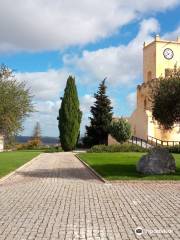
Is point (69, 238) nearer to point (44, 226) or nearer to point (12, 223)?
point (44, 226)

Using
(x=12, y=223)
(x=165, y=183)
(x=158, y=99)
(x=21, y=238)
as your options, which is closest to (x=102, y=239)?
(x=21, y=238)

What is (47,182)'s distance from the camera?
1777 cm

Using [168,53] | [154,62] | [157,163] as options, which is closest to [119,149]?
[157,163]

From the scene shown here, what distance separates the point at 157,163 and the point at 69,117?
32.2 meters

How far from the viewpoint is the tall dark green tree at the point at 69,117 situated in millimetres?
51531

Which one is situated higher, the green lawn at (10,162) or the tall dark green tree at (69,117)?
the tall dark green tree at (69,117)

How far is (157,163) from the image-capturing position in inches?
803

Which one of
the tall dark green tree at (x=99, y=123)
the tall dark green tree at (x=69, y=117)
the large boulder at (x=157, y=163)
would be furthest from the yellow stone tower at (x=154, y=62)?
the large boulder at (x=157, y=163)

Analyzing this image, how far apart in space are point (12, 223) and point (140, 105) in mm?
57508

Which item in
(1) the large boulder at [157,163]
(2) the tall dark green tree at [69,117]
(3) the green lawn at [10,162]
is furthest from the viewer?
(2) the tall dark green tree at [69,117]

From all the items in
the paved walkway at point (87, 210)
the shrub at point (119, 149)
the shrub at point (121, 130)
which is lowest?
the paved walkway at point (87, 210)

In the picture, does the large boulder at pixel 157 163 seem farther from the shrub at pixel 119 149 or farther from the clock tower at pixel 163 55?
the clock tower at pixel 163 55

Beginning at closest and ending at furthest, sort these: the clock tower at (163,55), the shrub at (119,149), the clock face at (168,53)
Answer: the shrub at (119,149) < the clock tower at (163,55) < the clock face at (168,53)

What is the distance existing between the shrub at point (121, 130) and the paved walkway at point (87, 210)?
103 feet
